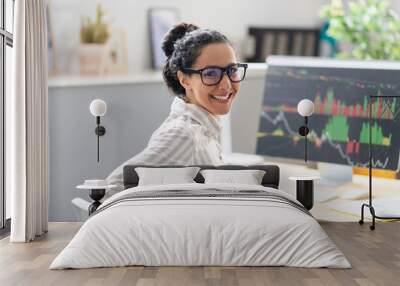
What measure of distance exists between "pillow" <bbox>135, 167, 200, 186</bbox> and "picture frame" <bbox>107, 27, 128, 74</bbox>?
1.64m

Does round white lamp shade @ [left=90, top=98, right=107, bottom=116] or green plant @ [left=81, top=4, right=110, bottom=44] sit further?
green plant @ [left=81, top=4, right=110, bottom=44]

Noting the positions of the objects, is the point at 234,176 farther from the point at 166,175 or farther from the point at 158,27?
the point at 158,27

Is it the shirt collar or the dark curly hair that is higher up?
the dark curly hair

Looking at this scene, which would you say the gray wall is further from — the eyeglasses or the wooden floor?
the wooden floor

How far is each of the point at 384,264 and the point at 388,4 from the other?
13.7 feet

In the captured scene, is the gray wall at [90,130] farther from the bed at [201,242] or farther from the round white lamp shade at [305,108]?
the bed at [201,242]

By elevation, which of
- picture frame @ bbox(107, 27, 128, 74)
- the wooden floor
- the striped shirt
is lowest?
the wooden floor

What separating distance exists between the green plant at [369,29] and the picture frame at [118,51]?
2.15 m

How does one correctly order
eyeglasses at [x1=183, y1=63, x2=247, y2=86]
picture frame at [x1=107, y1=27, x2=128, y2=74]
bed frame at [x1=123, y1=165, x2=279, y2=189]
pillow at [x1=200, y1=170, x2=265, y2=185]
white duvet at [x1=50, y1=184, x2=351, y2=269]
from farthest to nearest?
1. picture frame at [x1=107, y1=27, x2=128, y2=74]
2. eyeglasses at [x1=183, y1=63, x2=247, y2=86]
3. bed frame at [x1=123, y1=165, x2=279, y2=189]
4. pillow at [x1=200, y1=170, x2=265, y2=185]
5. white duvet at [x1=50, y1=184, x2=351, y2=269]

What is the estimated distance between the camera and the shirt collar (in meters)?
6.36

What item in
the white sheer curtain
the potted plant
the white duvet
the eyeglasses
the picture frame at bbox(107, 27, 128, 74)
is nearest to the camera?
the white duvet

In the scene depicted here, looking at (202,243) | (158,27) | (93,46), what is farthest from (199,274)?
(158,27)

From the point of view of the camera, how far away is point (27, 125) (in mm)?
5414

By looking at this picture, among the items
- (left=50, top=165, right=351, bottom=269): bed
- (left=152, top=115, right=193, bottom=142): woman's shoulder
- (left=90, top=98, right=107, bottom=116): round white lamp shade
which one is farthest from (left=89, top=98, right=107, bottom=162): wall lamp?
(left=50, top=165, right=351, bottom=269): bed
